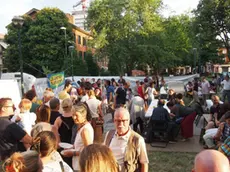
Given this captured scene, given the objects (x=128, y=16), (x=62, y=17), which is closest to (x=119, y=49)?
(x=128, y=16)

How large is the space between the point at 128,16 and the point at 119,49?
404 cm

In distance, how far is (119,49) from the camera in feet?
96.7

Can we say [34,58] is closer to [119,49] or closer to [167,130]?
[119,49]

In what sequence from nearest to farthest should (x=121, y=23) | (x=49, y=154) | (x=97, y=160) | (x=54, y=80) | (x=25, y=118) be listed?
(x=97, y=160)
(x=49, y=154)
(x=25, y=118)
(x=54, y=80)
(x=121, y=23)

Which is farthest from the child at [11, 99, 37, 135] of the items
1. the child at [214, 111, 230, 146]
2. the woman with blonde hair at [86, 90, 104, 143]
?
the child at [214, 111, 230, 146]

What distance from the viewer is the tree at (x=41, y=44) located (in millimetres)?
34562

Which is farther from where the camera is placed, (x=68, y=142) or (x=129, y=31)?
(x=129, y=31)

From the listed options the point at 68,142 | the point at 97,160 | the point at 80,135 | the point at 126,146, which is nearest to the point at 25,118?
the point at 68,142

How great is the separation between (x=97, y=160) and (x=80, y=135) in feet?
4.33

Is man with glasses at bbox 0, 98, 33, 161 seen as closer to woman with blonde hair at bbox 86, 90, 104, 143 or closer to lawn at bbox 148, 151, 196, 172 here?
woman with blonde hair at bbox 86, 90, 104, 143

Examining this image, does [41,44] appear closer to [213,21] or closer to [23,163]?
[213,21]

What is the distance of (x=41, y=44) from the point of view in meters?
34.8

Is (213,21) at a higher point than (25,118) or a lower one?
higher

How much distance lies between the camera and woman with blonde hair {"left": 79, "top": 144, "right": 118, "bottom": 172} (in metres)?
1.79
